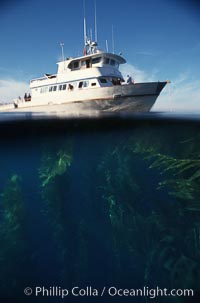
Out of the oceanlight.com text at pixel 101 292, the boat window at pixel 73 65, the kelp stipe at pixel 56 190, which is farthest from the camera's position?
the boat window at pixel 73 65

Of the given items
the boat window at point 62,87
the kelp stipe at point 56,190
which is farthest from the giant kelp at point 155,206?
the boat window at point 62,87

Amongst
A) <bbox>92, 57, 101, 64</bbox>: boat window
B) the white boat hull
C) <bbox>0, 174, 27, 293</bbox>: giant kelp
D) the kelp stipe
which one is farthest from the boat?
<bbox>0, 174, 27, 293</bbox>: giant kelp

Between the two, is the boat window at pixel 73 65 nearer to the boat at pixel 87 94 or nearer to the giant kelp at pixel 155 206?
the boat at pixel 87 94

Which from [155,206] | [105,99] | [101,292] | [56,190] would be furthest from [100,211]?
[105,99]

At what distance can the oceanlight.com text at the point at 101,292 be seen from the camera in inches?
239

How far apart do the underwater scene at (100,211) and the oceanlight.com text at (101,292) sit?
0.03 metres

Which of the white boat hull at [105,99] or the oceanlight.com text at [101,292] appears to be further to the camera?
the white boat hull at [105,99]

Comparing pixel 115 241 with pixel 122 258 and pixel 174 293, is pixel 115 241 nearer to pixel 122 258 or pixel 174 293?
pixel 122 258

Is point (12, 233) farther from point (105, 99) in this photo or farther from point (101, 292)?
point (105, 99)

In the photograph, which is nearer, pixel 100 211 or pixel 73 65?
pixel 100 211

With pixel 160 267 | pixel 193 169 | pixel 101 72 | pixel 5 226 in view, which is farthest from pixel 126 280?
pixel 101 72

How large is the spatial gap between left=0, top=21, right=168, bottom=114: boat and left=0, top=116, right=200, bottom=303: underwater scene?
383 centimetres

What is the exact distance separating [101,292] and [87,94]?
394 inches

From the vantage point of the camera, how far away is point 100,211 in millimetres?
8367
